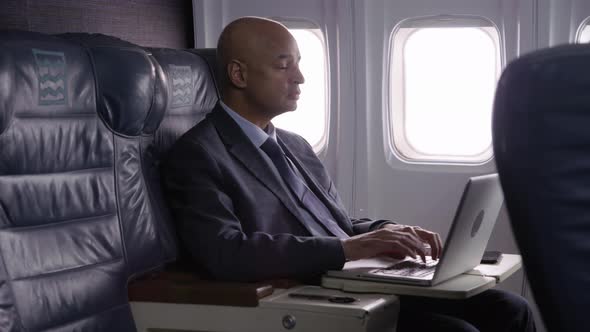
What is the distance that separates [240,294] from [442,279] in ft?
1.54

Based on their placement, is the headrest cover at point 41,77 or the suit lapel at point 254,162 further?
the suit lapel at point 254,162

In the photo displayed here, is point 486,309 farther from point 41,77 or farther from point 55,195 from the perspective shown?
point 41,77

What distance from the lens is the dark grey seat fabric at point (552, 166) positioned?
81 centimetres

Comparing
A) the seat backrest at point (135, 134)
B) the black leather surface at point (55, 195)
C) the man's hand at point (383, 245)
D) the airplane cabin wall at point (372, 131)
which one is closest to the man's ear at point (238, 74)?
the seat backrest at point (135, 134)

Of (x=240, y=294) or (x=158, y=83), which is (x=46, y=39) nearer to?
(x=158, y=83)

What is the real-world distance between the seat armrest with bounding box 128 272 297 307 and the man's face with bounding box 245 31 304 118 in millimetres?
586

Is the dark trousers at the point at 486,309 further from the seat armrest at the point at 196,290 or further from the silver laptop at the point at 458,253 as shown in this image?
the seat armrest at the point at 196,290

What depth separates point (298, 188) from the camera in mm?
2432

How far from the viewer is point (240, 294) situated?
197cm

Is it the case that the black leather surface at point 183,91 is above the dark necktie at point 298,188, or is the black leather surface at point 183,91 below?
above

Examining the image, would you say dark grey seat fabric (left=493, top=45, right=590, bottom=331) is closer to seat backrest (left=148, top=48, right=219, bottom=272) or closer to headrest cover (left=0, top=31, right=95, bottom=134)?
headrest cover (left=0, top=31, right=95, bottom=134)

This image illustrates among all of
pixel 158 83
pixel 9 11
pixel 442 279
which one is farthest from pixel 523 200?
pixel 9 11

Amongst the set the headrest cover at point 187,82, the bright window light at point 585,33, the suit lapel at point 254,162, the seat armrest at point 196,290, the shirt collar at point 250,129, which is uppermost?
the bright window light at point 585,33

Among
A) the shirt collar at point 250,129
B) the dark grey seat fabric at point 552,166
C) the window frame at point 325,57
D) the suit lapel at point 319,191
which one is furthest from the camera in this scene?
the window frame at point 325,57
